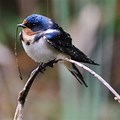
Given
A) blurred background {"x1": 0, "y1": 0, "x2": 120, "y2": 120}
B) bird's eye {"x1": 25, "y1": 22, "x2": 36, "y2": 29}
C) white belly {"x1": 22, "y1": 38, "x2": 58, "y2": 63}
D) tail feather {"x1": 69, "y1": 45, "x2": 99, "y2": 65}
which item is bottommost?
blurred background {"x1": 0, "y1": 0, "x2": 120, "y2": 120}

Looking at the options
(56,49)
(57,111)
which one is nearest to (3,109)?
(57,111)

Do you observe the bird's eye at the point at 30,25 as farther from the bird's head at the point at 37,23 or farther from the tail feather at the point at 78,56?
the tail feather at the point at 78,56

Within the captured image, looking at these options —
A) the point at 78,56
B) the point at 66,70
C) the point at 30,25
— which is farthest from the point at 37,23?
the point at 66,70

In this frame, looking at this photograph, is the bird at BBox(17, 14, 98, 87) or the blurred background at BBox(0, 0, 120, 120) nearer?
the bird at BBox(17, 14, 98, 87)

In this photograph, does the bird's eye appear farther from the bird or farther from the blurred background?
the blurred background

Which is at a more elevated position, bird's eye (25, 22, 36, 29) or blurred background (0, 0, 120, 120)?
bird's eye (25, 22, 36, 29)

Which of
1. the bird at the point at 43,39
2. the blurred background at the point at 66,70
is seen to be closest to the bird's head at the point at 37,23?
the bird at the point at 43,39

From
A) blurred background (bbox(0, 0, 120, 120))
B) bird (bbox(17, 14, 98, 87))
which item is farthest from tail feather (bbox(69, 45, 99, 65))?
blurred background (bbox(0, 0, 120, 120))
